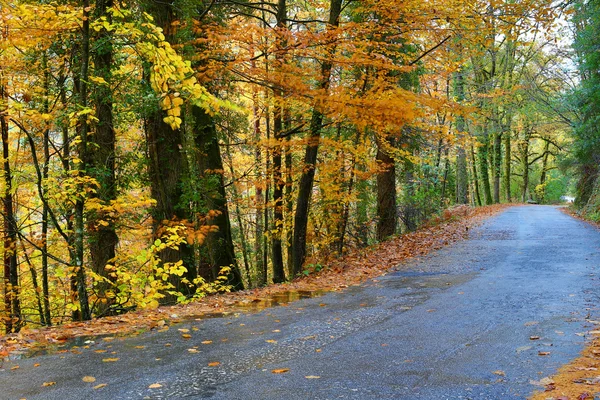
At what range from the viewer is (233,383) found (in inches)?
153

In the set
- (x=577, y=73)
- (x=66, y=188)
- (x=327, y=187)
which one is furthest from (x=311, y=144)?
(x=577, y=73)

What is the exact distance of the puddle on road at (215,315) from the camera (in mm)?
5125

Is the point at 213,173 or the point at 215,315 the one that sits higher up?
the point at 213,173

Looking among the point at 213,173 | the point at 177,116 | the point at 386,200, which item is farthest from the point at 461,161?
the point at 177,116

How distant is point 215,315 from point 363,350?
271 cm

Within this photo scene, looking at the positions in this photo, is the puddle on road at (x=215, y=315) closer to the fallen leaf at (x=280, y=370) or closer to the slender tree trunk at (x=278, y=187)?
the fallen leaf at (x=280, y=370)

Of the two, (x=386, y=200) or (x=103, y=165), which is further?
(x=386, y=200)

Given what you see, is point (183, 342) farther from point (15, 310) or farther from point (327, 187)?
point (15, 310)

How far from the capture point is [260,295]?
8562 millimetres

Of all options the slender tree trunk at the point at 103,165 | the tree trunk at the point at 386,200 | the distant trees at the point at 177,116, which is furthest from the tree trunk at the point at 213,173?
the tree trunk at the point at 386,200

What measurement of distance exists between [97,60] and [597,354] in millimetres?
8823

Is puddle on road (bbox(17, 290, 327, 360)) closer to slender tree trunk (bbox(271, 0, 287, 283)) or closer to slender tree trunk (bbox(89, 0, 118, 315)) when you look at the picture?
slender tree trunk (bbox(89, 0, 118, 315))

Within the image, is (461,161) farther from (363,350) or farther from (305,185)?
(363,350)

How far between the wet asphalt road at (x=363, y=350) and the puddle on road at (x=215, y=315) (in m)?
0.19
